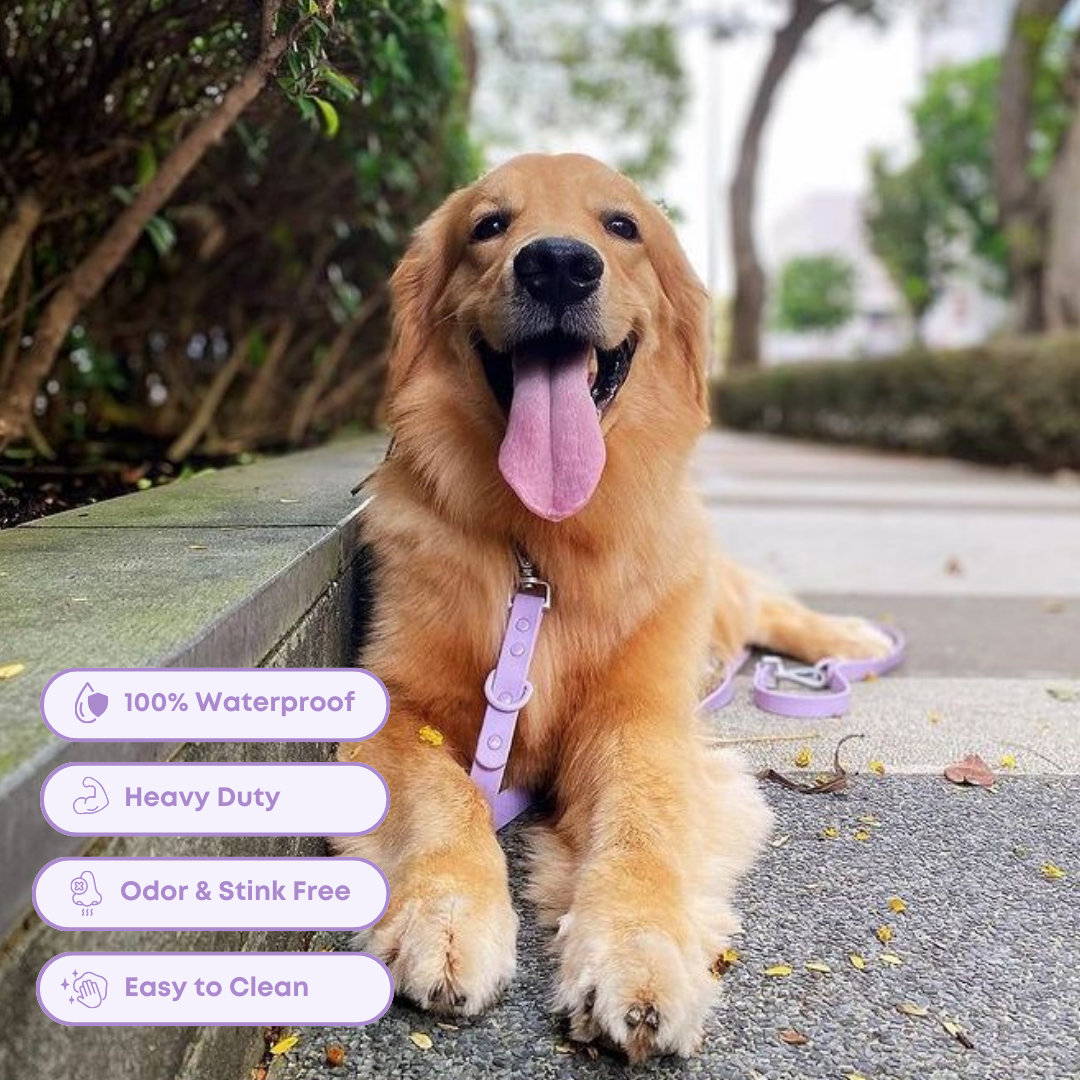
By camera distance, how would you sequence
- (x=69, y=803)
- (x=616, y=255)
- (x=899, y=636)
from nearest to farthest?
(x=69, y=803) → (x=616, y=255) → (x=899, y=636)

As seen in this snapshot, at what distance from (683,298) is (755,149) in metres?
22.4

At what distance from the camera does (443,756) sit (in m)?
2.21

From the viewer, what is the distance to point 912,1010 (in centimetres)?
166

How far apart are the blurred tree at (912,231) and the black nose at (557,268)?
4926 cm

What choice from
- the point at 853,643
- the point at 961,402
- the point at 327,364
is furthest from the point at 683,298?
the point at 961,402

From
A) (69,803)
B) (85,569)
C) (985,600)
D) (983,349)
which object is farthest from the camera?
Answer: (983,349)

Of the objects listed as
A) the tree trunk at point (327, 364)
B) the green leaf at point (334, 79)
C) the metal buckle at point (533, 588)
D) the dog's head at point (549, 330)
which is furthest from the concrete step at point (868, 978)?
the tree trunk at point (327, 364)

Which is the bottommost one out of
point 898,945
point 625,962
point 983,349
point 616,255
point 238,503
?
point 983,349

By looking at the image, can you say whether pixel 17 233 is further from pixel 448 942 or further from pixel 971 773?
pixel 971 773

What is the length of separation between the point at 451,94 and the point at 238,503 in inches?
163

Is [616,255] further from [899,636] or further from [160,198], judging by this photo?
[899,636]

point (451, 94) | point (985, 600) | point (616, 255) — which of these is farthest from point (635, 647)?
point (451, 94)

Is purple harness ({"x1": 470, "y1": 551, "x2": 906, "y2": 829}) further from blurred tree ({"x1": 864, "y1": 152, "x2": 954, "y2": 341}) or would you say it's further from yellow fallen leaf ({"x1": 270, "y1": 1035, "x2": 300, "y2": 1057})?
blurred tree ({"x1": 864, "y1": 152, "x2": 954, "y2": 341})

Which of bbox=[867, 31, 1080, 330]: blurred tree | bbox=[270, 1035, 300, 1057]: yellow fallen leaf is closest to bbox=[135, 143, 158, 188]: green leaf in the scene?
bbox=[270, 1035, 300, 1057]: yellow fallen leaf
